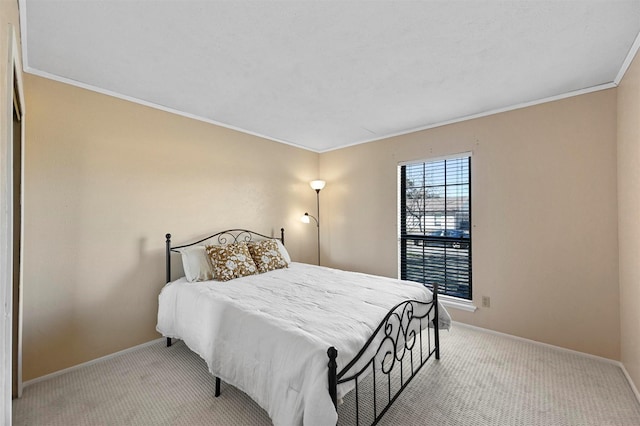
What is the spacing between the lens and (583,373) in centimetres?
239

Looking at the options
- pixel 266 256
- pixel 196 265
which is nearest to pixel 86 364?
pixel 196 265

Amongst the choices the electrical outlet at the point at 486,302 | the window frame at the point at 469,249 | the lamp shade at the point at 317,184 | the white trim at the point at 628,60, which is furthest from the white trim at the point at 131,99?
the white trim at the point at 628,60

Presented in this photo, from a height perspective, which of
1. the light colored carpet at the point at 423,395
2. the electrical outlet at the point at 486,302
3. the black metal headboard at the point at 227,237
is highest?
the black metal headboard at the point at 227,237

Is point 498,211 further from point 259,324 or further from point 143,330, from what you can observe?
point 143,330

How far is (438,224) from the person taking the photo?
366 cm

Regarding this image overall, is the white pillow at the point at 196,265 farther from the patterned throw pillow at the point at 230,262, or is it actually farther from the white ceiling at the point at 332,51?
the white ceiling at the point at 332,51

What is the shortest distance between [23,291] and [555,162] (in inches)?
191

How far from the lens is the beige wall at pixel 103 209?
91.6 inches

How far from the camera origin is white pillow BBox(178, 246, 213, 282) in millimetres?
2840

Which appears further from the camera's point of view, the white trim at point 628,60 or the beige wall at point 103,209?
the beige wall at point 103,209

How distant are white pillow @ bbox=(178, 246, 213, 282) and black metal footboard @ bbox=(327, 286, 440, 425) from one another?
5.78 feet

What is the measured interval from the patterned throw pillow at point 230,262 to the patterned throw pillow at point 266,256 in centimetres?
10

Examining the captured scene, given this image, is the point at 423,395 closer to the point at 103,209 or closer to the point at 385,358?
the point at 385,358

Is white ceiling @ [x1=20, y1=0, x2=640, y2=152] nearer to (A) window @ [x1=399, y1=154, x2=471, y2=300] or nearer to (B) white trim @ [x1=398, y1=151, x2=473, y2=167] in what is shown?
(B) white trim @ [x1=398, y1=151, x2=473, y2=167]
